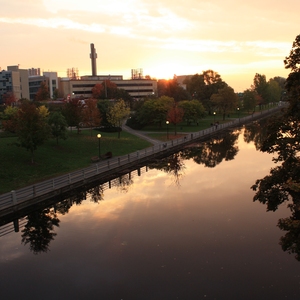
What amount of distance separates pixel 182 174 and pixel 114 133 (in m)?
31.0

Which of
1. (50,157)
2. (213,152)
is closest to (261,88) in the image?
(213,152)

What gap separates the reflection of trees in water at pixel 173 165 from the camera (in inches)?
1339

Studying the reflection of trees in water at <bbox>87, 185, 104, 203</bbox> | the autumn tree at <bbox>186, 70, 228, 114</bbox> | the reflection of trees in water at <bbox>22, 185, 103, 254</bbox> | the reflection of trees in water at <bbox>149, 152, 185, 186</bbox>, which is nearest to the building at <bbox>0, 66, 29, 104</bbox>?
the autumn tree at <bbox>186, 70, 228, 114</bbox>

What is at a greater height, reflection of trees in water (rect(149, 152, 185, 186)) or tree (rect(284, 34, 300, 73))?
tree (rect(284, 34, 300, 73))

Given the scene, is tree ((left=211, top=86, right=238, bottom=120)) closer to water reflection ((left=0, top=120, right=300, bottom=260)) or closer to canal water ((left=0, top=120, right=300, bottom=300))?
water reflection ((left=0, top=120, right=300, bottom=260))

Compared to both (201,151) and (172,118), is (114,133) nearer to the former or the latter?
(172,118)

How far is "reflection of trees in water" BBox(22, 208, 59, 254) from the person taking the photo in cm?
1822

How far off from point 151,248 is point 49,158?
2235 centimetres

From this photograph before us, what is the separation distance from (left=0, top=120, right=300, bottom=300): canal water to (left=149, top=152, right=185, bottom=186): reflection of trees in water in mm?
4697

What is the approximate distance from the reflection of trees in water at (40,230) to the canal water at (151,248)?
0.06 meters

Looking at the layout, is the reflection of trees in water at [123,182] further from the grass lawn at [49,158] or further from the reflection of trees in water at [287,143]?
the reflection of trees in water at [287,143]

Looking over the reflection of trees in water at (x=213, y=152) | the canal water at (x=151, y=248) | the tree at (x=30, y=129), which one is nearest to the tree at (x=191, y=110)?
the reflection of trees in water at (x=213, y=152)

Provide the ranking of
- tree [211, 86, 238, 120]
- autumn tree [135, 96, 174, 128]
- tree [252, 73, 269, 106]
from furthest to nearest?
tree [252, 73, 269, 106] < tree [211, 86, 238, 120] < autumn tree [135, 96, 174, 128]

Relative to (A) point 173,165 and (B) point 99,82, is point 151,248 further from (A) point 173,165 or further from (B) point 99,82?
(B) point 99,82
